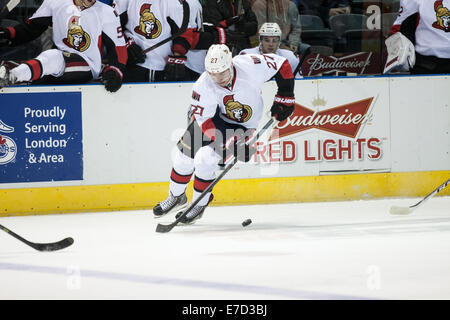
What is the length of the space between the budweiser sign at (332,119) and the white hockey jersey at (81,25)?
1297mm

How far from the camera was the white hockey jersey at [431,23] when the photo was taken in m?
6.11

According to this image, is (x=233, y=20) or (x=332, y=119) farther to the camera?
(x=233, y=20)

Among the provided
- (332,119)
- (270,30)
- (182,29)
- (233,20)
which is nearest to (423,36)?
(332,119)

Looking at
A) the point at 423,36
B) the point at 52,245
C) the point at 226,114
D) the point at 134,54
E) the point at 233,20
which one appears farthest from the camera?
the point at 423,36

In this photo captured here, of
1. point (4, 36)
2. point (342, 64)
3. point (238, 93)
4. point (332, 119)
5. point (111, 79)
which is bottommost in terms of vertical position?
point (332, 119)

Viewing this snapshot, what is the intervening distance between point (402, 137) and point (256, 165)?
3.60 ft

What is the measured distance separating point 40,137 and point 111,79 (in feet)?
2.03

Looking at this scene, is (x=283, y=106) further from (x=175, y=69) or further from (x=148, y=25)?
(x=148, y=25)

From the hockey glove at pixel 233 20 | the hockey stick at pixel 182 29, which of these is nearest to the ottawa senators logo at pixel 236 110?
the hockey stick at pixel 182 29

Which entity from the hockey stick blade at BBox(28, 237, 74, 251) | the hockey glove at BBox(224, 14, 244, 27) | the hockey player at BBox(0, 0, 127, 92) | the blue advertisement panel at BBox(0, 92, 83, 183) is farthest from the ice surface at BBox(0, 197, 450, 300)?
the hockey glove at BBox(224, 14, 244, 27)

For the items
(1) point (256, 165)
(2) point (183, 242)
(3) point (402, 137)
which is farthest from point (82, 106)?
(3) point (402, 137)

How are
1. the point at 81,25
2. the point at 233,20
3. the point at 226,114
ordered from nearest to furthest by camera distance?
the point at 226,114 → the point at 81,25 → the point at 233,20

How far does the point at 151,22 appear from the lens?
19.3 ft
